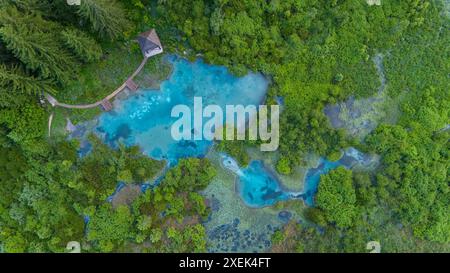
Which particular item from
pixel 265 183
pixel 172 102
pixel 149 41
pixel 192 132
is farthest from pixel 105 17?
pixel 265 183

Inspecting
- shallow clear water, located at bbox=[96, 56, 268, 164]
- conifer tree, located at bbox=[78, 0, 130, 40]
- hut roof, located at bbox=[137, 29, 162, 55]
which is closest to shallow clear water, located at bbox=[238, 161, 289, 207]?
shallow clear water, located at bbox=[96, 56, 268, 164]

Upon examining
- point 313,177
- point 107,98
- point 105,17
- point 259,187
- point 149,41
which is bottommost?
point 259,187

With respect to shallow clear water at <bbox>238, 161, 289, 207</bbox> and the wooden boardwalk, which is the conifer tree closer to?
the wooden boardwalk

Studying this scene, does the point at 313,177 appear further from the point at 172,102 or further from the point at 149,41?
the point at 149,41

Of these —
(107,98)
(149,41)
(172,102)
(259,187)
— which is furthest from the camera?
(259,187)

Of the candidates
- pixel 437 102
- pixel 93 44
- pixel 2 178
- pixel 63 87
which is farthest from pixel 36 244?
pixel 437 102

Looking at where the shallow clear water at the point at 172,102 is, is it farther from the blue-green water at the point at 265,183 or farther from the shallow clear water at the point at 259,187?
the shallow clear water at the point at 259,187

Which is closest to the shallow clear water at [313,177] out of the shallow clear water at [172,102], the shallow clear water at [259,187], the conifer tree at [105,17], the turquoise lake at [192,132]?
the turquoise lake at [192,132]
